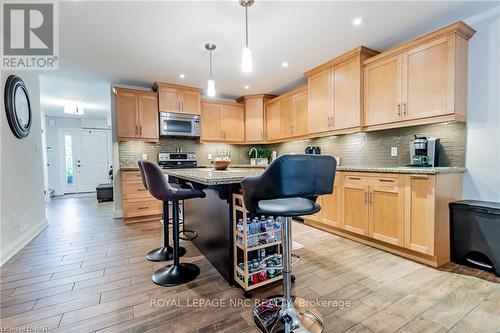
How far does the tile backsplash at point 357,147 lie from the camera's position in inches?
101

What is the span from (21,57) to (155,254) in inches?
120

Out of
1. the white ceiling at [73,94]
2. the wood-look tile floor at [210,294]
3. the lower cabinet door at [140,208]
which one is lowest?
the wood-look tile floor at [210,294]

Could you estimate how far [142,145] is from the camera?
14.8 ft

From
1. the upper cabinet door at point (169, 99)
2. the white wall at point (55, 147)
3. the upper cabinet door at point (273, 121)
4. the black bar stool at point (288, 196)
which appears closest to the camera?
the black bar stool at point (288, 196)

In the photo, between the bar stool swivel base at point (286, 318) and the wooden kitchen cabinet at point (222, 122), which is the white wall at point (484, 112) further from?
the wooden kitchen cabinet at point (222, 122)

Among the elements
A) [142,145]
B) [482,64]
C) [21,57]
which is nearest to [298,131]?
[482,64]

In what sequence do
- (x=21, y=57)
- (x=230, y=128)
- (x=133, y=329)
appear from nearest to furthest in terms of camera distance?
(x=133, y=329) < (x=21, y=57) < (x=230, y=128)

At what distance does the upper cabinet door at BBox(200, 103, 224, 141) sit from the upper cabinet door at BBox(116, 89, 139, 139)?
1.29 metres

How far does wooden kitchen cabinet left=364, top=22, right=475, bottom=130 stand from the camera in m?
2.30

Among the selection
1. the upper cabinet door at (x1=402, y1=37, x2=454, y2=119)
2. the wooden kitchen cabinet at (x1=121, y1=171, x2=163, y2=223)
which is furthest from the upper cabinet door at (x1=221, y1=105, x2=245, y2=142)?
the upper cabinet door at (x1=402, y1=37, x2=454, y2=119)

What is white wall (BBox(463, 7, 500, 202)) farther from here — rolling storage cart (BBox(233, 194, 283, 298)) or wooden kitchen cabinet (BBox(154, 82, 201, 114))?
wooden kitchen cabinet (BBox(154, 82, 201, 114))

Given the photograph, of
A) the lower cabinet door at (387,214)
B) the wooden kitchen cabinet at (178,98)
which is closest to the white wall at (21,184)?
the wooden kitchen cabinet at (178,98)

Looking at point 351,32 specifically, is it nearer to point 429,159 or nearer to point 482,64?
point 482,64

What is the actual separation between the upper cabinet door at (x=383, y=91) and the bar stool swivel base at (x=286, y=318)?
2392mm
